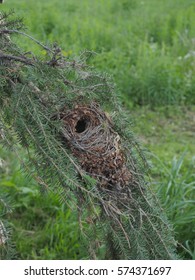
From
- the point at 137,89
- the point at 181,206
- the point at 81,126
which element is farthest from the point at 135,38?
the point at 81,126

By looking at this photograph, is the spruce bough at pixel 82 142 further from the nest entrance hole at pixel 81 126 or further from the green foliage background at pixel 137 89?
the green foliage background at pixel 137 89

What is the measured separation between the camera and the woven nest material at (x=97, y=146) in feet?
5.93

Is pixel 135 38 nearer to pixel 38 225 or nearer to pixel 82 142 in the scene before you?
pixel 38 225

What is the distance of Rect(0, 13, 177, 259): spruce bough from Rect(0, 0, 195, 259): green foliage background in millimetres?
290

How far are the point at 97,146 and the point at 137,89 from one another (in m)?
3.62

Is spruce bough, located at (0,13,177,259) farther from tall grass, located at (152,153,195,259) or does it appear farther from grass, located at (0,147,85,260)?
grass, located at (0,147,85,260)

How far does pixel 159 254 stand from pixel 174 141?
9.50 ft

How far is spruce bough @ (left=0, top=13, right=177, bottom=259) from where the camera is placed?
173 centimetres

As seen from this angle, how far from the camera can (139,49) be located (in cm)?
572

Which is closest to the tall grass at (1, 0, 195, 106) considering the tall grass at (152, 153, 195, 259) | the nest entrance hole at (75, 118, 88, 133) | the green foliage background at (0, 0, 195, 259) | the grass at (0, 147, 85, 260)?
the green foliage background at (0, 0, 195, 259)

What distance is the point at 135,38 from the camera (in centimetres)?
617
